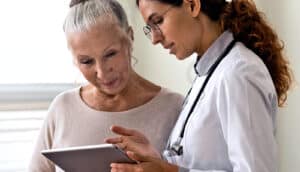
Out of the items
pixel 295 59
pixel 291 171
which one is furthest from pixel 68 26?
pixel 291 171

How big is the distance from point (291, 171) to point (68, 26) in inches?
45.3

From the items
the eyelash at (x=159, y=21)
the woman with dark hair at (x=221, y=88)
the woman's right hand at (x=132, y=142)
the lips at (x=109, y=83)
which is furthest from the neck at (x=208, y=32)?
the lips at (x=109, y=83)

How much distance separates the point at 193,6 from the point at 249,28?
16cm

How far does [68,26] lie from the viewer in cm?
157

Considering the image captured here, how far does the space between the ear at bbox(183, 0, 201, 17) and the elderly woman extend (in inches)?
15.3

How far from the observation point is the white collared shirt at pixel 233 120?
1055 mm

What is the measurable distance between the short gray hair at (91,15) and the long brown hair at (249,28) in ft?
1.15

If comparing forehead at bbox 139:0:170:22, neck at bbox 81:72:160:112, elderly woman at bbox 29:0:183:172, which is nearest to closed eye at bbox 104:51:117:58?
elderly woman at bbox 29:0:183:172

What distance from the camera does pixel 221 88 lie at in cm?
112

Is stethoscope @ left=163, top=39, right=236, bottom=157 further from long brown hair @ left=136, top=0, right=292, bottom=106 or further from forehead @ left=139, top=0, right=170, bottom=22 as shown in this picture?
forehead @ left=139, top=0, right=170, bottom=22

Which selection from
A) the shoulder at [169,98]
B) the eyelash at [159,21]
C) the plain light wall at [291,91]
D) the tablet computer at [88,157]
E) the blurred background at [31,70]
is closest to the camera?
the tablet computer at [88,157]

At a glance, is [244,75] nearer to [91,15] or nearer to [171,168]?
[171,168]

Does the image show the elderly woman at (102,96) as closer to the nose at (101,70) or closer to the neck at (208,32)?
the nose at (101,70)

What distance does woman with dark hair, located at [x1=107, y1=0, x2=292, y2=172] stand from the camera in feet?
3.49
